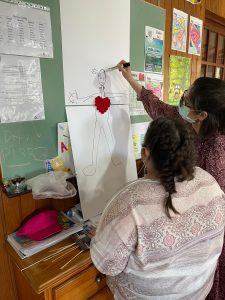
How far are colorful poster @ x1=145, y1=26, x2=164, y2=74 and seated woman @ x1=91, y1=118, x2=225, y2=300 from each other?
923 millimetres

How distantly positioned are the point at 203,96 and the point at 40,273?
3.16 ft

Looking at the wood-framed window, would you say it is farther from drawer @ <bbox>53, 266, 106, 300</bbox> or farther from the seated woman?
drawer @ <bbox>53, 266, 106, 300</bbox>

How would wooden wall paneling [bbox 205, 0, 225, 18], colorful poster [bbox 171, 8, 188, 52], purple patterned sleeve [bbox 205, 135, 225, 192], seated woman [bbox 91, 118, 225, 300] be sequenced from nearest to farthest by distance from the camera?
seated woman [bbox 91, 118, 225, 300]
purple patterned sleeve [bbox 205, 135, 225, 192]
colorful poster [bbox 171, 8, 188, 52]
wooden wall paneling [bbox 205, 0, 225, 18]

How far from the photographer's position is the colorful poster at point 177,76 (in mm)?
1627

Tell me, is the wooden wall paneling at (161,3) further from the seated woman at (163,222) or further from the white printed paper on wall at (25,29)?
the seated woman at (163,222)

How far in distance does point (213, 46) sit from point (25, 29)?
204cm

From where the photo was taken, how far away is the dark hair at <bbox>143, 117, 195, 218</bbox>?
2.07ft

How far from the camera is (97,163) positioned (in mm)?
1225

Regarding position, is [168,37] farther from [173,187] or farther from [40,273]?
[40,273]

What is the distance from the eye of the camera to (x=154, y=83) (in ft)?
5.02

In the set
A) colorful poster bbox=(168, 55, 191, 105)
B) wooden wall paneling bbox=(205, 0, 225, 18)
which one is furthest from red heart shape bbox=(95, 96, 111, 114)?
wooden wall paneling bbox=(205, 0, 225, 18)

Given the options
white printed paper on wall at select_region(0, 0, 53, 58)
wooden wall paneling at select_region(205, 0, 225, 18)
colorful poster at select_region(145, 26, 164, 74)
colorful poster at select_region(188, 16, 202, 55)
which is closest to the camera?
white printed paper on wall at select_region(0, 0, 53, 58)

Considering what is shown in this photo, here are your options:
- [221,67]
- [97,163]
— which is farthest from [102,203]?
[221,67]

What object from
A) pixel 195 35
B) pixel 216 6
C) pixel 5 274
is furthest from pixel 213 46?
pixel 5 274
